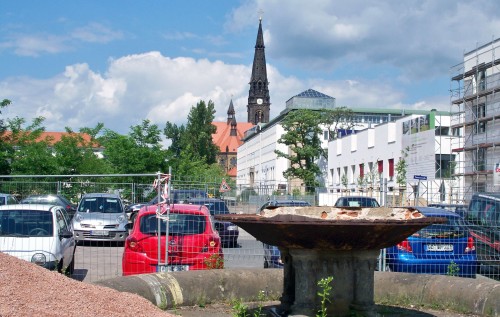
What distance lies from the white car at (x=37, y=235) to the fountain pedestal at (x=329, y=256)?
6368 mm

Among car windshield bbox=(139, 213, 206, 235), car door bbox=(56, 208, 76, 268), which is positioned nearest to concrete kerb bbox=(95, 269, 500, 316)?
car windshield bbox=(139, 213, 206, 235)

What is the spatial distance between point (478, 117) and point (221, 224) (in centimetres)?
3344

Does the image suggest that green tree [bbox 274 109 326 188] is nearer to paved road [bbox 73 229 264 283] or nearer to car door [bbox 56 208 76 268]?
paved road [bbox 73 229 264 283]

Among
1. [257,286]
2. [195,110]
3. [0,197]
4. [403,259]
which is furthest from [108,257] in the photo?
[195,110]

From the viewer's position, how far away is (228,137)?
609 ft

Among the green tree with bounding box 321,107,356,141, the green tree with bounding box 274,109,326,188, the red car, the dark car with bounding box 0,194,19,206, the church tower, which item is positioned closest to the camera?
the red car

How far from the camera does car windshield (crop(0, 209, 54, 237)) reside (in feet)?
44.3

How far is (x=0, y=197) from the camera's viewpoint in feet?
53.6

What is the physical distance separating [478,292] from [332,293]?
2.19m

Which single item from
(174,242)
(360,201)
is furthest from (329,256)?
(360,201)

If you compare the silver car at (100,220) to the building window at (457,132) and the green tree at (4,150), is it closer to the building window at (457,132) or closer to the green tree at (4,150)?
the green tree at (4,150)

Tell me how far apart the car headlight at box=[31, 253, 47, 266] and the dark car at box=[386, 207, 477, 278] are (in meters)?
6.09

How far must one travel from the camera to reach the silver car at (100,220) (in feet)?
69.9

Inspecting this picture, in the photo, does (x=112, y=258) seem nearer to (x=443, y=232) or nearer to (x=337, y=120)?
(x=443, y=232)
